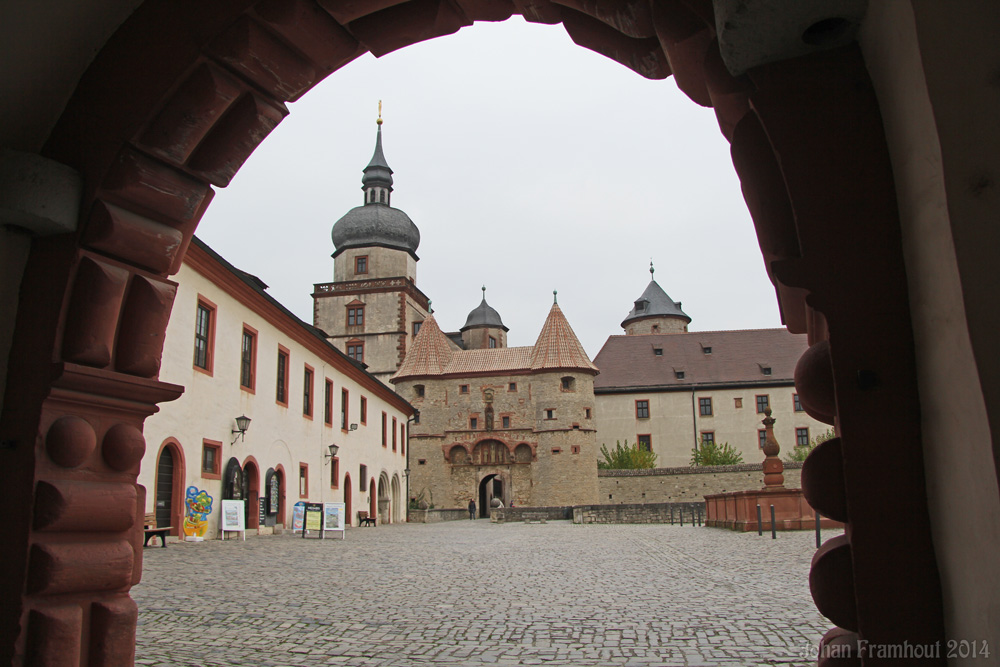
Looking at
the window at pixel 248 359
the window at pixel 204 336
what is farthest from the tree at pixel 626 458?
the window at pixel 204 336

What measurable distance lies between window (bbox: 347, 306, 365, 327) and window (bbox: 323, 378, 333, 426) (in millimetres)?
37459

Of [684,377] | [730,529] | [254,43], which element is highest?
[684,377]

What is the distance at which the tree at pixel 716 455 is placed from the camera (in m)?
58.2

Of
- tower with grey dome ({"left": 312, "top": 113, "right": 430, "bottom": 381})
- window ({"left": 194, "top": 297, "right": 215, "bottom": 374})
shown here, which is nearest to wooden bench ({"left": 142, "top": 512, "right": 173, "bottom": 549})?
window ({"left": 194, "top": 297, "right": 215, "bottom": 374})

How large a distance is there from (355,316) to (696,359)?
2819 centimetres

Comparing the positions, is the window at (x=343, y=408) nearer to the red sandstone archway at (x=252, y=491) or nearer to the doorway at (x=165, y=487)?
the red sandstone archway at (x=252, y=491)

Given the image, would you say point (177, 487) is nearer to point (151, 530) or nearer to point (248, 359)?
point (151, 530)

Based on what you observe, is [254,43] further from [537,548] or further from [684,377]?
[684,377]

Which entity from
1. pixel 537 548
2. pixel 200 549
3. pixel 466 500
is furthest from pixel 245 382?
pixel 466 500

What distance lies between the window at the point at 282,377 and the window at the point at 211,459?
15.8 feet

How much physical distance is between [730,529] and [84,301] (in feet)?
71.8

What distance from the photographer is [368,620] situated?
680cm

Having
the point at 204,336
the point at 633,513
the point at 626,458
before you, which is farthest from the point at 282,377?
the point at 626,458

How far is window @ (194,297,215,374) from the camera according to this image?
1931 centimetres
